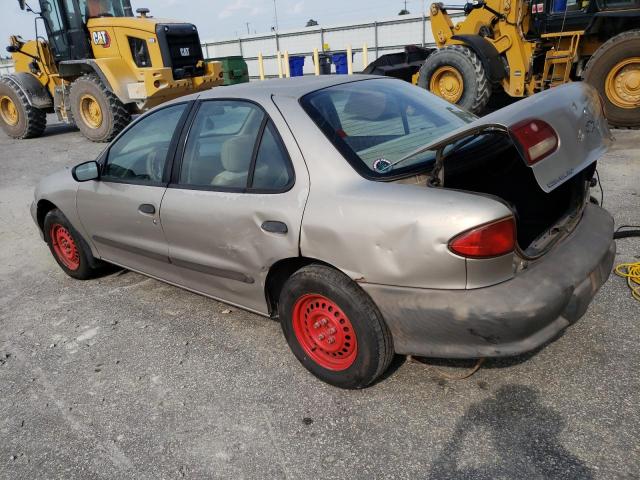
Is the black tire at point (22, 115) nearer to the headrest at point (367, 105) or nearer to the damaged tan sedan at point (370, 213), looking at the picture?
the damaged tan sedan at point (370, 213)

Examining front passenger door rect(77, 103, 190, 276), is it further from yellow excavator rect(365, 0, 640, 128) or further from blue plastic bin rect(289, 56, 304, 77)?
blue plastic bin rect(289, 56, 304, 77)

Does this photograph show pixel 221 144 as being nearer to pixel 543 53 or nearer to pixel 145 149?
pixel 145 149

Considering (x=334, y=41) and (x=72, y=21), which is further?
(x=334, y=41)

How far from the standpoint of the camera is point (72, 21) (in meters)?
10.6

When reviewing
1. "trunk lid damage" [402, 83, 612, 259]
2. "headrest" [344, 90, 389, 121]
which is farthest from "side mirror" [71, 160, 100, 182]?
"trunk lid damage" [402, 83, 612, 259]

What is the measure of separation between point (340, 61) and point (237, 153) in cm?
1793

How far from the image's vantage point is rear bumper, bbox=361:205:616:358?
208 cm

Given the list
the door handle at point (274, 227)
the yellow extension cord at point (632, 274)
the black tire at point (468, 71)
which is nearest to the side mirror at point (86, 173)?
the door handle at point (274, 227)

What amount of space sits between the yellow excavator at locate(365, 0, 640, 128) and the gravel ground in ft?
18.5

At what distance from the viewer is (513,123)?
201cm

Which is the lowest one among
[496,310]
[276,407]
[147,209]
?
[276,407]

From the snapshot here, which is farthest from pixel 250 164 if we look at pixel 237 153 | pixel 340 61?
pixel 340 61

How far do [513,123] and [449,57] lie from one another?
7335 millimetres

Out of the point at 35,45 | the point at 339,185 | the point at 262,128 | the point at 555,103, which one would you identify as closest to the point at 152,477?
the point at 339,185
